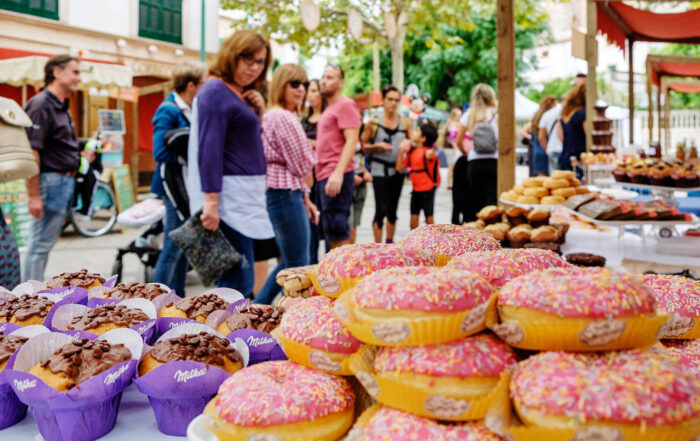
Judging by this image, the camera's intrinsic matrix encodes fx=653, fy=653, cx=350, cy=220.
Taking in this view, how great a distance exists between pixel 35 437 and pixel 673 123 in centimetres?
4137

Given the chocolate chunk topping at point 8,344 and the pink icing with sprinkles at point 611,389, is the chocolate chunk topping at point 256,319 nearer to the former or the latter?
the chocolate chunk topping at point 8,344

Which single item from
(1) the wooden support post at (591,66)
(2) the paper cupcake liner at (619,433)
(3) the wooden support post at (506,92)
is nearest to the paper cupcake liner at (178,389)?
(2) the paper cupcake liner at (619,433)

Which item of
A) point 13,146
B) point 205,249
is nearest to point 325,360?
point 205,249

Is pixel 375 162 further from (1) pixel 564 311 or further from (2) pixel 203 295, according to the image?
(1) pixel 564 311

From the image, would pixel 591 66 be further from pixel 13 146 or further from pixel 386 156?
pixel 13 146

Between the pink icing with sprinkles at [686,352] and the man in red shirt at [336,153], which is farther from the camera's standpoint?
the man in red shirt at [336,153]

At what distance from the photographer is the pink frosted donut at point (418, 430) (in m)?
1.10

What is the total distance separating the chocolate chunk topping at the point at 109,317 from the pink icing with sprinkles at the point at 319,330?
67 cm

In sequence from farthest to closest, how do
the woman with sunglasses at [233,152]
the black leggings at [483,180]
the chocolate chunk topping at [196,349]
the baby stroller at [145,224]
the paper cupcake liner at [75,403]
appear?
the black leggings at [483,180], the baby stroller at [145,224], the woman with sunglasses at [233,152], the chocolate chunk topping at [196,349], the paper cupcake liner at [75,403]

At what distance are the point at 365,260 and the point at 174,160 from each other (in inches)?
123

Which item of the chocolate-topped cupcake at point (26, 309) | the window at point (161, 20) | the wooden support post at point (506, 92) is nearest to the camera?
the chocolate-topped cupcake at point (26, 309)

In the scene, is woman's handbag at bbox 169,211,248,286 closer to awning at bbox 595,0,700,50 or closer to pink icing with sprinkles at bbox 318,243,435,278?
pink icing with sprinkles at bbox 318,243,435,278

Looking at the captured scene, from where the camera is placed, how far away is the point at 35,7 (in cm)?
1293

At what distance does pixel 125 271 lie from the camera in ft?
22.6
